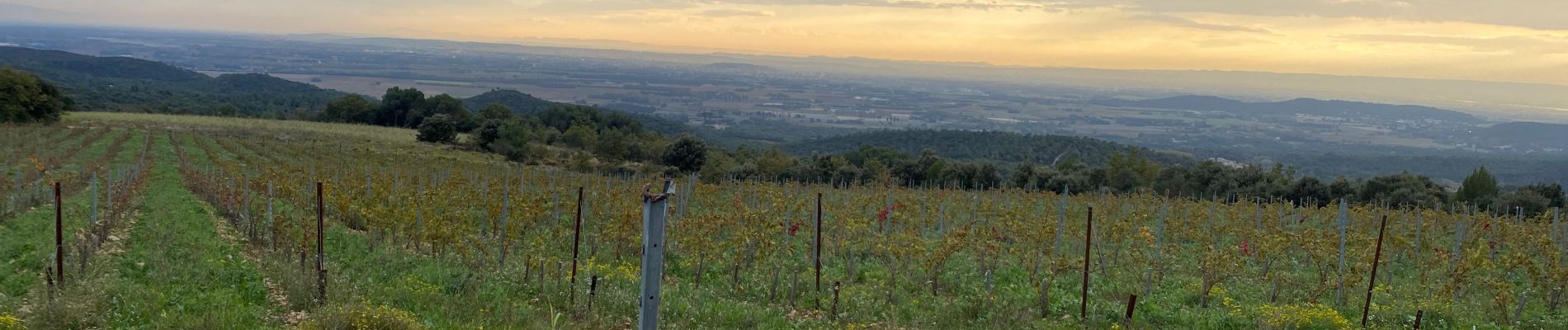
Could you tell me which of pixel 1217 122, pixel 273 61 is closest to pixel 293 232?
pixel 1217 122

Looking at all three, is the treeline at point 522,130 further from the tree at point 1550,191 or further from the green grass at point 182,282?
the tree at point 1550,191

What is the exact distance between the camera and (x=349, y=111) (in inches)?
2832

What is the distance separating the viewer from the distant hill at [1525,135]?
9550 cm

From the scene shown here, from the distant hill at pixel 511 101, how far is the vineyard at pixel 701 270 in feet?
299

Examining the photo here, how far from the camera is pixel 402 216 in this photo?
36.3 ft

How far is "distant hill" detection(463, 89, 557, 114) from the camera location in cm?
10569

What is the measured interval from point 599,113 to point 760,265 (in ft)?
260

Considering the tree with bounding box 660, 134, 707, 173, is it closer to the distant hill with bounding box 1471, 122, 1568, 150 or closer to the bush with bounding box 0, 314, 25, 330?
the bush with bounding box 0, 314, 25, 330

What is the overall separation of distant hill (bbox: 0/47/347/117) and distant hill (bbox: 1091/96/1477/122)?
15502cm

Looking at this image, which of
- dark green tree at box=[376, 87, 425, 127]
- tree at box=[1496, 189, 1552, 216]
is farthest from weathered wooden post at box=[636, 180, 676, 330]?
dark green tree at box=[376, 87, 425, 127]

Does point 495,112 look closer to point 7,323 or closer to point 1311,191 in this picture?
point 1311,191

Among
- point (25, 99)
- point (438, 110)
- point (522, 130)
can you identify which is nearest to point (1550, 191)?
point (522, 130)

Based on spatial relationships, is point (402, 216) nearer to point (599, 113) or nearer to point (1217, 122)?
point (599, 113)

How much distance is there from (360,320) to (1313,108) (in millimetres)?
180396
